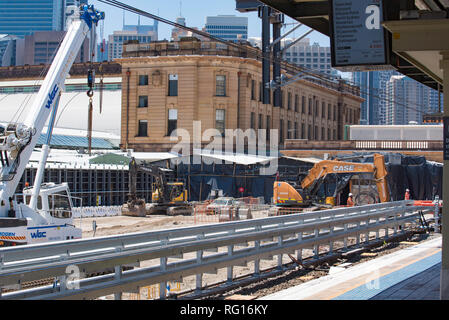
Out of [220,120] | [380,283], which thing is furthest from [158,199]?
[380,283]

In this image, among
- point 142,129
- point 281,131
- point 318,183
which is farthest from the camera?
point 281,131

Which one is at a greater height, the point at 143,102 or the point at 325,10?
the point at 143,102

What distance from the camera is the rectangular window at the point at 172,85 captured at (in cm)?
6731

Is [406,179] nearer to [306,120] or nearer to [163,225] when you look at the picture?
[163,225]

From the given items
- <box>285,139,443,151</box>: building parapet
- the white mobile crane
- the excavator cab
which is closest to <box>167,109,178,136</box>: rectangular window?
<box>285,139,443,151</box>: building parapet

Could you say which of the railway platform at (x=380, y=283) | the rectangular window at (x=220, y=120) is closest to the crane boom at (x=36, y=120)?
the railway platform at (x=380, y=283)

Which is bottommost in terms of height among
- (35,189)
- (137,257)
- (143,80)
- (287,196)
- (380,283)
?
(380,283)

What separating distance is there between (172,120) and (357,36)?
5521cm

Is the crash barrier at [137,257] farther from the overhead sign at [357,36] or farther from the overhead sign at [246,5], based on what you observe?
the overhead sign at [246,5]

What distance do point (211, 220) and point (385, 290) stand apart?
2666 cm

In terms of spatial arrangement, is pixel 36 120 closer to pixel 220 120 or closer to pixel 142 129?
pixel 220 120

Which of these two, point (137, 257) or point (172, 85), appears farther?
point (172, 85)

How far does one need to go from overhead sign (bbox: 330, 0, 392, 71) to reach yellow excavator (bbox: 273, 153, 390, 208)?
73.5 ft

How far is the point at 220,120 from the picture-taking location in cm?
6744
